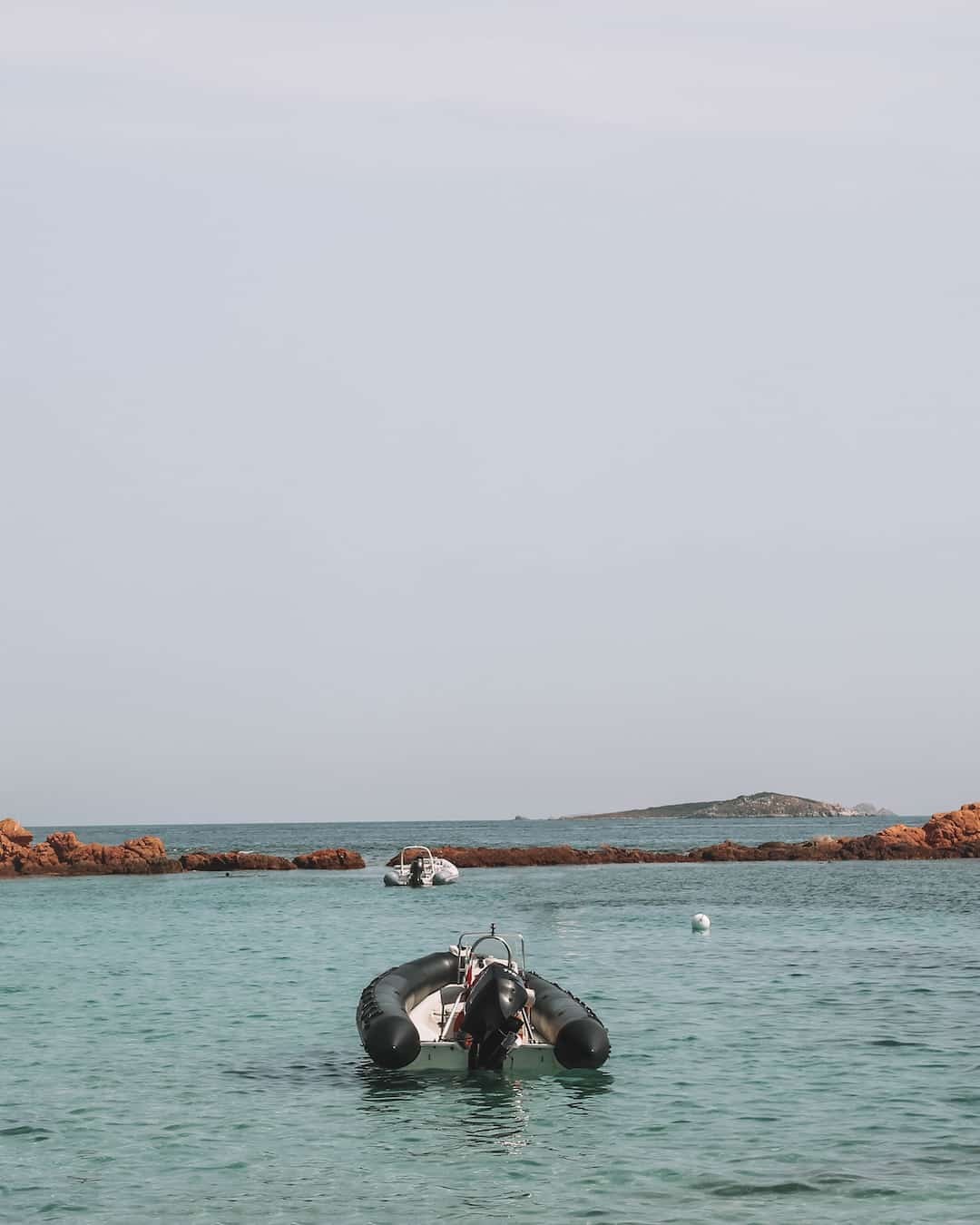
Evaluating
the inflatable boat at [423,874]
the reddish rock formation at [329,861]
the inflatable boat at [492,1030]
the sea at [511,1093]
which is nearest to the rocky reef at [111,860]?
the reddish rock formation at [329,861]

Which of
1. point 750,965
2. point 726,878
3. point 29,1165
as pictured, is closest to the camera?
point 29,1165

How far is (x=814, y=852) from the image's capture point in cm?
9919

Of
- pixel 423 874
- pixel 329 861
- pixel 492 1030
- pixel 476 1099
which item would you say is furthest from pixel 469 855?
pixel 476 1099

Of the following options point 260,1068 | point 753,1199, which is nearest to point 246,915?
point 260,1068

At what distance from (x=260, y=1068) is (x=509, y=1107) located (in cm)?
490

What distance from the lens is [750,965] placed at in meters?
34.4

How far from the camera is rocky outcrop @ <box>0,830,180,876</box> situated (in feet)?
267

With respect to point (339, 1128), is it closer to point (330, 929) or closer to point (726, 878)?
point (330, 929)

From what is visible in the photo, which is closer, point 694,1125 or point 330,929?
point 694,1125

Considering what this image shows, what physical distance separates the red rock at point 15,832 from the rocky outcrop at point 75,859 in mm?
349

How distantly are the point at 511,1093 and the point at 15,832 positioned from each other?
2855 inches

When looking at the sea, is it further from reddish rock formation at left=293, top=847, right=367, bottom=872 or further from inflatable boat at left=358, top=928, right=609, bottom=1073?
reddish rock formation at left=293, top=847, right=367, bottom=872

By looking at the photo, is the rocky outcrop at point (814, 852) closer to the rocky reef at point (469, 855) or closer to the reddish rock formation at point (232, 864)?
the rocky reef at point (469, 855)

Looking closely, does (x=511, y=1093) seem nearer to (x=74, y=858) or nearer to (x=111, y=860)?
(x=111, y=860)
